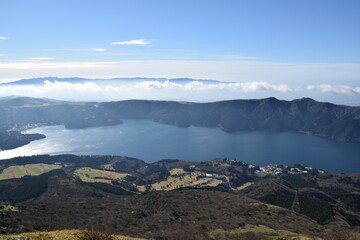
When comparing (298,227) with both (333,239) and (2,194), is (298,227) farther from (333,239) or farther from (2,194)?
(2,194)

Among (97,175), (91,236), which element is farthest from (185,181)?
(91,236)

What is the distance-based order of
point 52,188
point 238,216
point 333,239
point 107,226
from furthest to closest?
1. point 52,188
2. point 238,216
3. point 107,226
4. point 333,239

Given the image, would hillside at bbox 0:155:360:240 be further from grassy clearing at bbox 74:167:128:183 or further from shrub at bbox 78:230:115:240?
shrub at bbox 78:230:115:240

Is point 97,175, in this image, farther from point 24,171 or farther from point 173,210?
point 173,210

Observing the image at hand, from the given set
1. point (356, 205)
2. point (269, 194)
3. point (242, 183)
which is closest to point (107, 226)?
point (269, 194)

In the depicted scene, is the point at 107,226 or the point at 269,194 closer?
the point at 107,226
